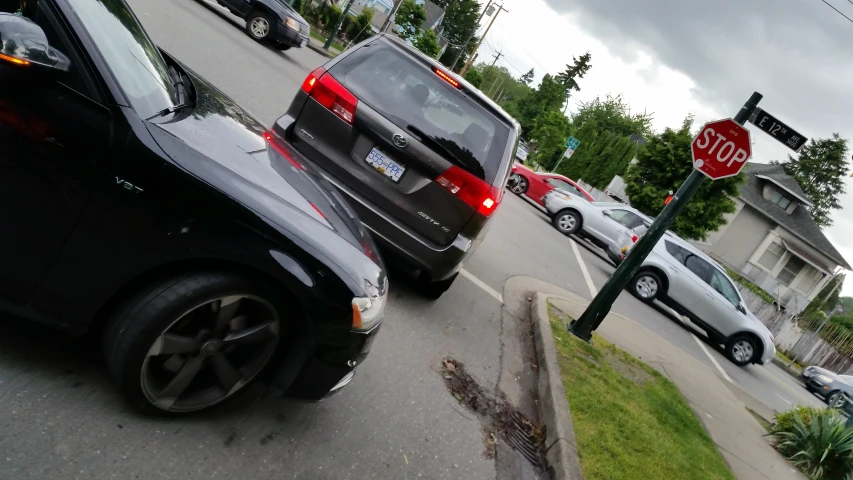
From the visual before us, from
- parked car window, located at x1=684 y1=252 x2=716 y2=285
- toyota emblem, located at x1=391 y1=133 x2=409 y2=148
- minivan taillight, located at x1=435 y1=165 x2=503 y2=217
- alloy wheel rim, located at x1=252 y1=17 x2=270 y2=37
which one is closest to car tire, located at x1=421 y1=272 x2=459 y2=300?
minivan taillight, located at x1=435 y1=165 x2=503 y2=217

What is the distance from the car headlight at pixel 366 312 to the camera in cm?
273

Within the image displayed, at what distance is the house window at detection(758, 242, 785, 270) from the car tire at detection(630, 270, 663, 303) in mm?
32573

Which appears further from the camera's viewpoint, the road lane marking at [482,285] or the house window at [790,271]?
the house window at [790,271]

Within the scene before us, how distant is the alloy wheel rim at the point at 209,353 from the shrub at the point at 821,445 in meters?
7.24

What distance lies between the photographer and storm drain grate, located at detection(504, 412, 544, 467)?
4.19m

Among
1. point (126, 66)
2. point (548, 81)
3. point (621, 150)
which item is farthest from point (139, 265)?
point (548, 81)

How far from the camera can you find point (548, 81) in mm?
79438

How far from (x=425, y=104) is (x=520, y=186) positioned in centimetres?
1664

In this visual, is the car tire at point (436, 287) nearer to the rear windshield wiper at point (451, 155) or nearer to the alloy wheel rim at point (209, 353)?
the rear windshield wiper at point (451, 155)

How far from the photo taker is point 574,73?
91.4 m

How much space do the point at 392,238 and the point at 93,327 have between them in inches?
93.8

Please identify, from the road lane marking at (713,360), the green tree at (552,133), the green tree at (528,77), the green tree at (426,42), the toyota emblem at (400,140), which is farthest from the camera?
the green tree at (528,77)

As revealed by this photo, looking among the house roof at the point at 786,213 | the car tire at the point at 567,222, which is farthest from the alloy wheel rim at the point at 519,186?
the house roof at the point at 786,213

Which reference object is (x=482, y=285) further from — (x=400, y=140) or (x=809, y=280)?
(x=809, y=280)
